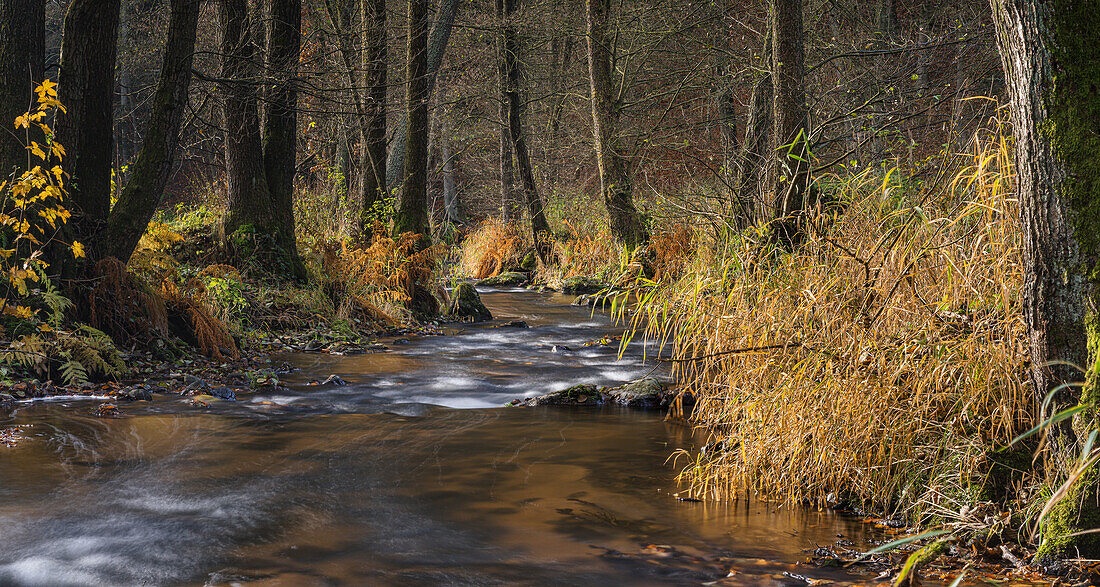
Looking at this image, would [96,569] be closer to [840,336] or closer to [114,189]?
[840,336]

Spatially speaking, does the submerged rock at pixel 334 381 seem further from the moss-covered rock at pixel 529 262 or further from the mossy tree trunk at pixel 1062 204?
the moss-covered rock at pixel 529 262

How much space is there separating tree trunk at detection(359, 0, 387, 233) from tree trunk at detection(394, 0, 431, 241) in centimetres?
42

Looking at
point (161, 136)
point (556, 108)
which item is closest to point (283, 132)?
point (161, 136)

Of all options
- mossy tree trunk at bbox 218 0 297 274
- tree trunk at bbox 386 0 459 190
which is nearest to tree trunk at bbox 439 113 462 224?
tree trunk at bbox 386 0 459 190

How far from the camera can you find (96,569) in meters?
3.89

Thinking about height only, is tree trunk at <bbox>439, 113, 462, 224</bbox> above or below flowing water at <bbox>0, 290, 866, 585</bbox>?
above

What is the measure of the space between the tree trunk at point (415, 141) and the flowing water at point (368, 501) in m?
5.91

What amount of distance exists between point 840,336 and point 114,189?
9.16 m

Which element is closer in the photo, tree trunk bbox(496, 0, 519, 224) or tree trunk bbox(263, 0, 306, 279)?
tree trunk bbox(263, 0, 306, 279)

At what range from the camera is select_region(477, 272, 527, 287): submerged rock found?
64.4ft

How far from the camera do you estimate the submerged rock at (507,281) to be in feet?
64.4

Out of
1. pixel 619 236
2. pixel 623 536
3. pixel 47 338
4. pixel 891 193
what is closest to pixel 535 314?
pixel 619 236

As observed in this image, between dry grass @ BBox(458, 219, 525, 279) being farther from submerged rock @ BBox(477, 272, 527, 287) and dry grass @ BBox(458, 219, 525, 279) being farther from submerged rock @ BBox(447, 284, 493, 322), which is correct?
submerged rock @ BBox(447, 284, 493, 322)

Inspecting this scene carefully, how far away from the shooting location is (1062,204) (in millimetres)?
3352
